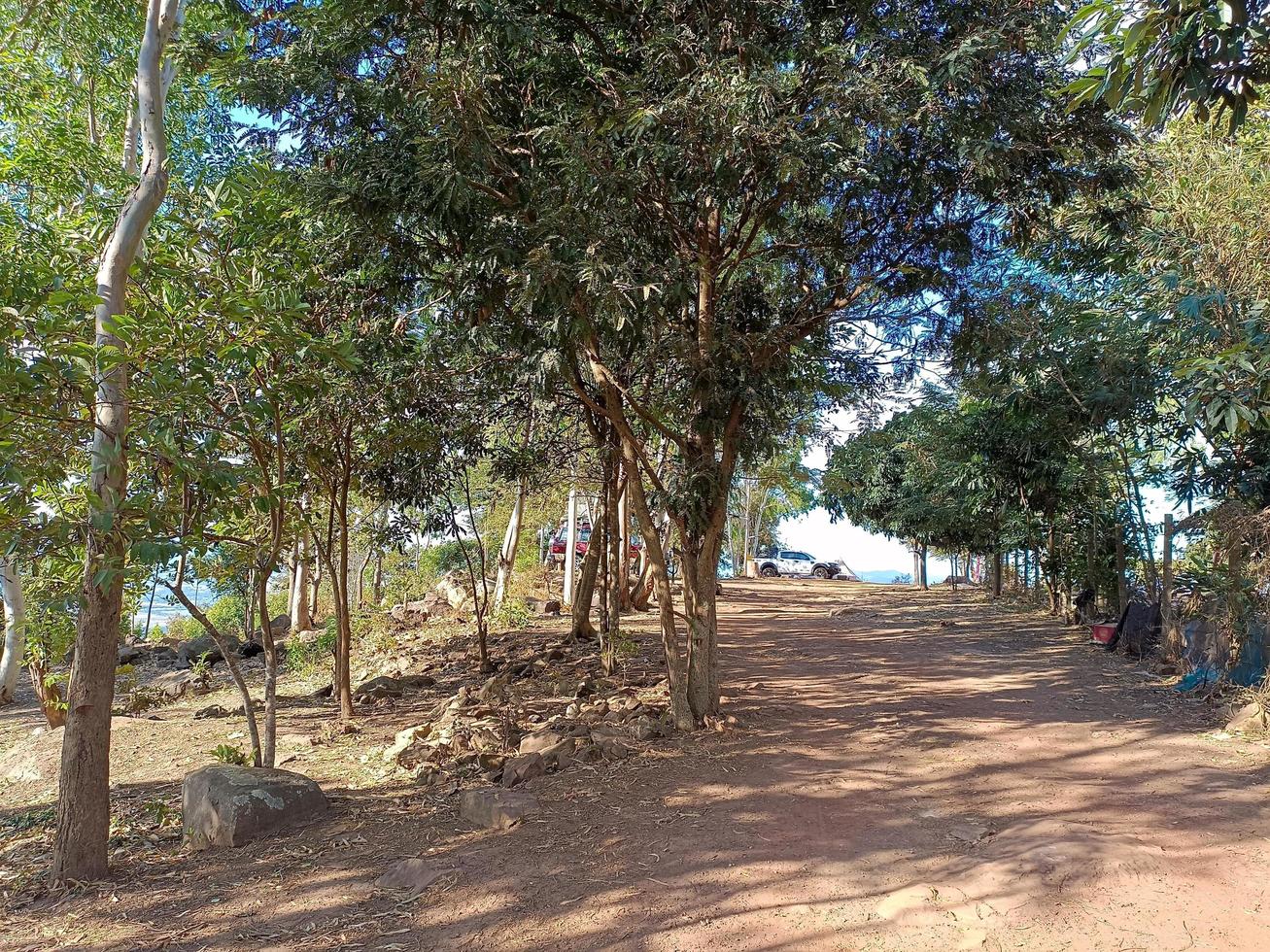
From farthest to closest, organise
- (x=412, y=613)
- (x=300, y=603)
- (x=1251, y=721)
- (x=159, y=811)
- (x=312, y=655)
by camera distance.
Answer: (x=300, y=603)
(x=412, y=613)
(x=312, y=655)
(x=1251, y=721)
(x=159, y=811)

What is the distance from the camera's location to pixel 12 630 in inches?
448

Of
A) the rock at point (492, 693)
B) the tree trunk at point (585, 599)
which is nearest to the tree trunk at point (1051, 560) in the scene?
the tree trunk at point (585, 599)

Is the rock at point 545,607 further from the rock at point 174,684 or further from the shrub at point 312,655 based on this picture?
the rock at point 174,684

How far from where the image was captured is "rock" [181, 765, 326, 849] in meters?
5.48

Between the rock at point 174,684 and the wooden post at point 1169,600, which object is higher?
the wooden post at point 1169,600

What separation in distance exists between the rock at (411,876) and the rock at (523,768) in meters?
1.39

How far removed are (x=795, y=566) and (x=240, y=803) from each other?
128 ft

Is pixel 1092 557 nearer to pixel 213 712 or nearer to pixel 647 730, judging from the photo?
pixel 647 730

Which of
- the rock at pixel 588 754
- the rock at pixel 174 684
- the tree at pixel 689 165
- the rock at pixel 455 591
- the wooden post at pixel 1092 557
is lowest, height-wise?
the rock at pixel 174 684

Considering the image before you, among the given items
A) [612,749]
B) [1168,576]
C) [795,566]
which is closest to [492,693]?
[612,749]

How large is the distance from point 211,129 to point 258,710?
8156 mm

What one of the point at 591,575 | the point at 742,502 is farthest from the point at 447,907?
the point at 742,502

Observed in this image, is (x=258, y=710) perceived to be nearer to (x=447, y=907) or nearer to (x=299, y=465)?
(x=299, y=465)

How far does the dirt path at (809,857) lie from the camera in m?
3.96
